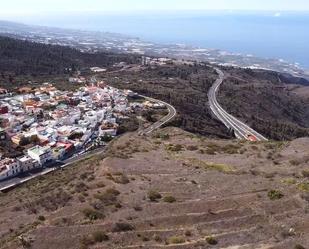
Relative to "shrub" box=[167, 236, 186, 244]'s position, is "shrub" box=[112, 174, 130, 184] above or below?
below

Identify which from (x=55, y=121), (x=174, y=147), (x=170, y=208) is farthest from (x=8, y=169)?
(x=170, y=208)

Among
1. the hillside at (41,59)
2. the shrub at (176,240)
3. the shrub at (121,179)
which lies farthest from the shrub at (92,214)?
the hillside at (41,59)

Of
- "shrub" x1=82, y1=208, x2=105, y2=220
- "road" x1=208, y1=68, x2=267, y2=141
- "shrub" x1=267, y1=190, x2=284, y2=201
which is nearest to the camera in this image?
Answer: "shrub" x1=82, y1=208, x2=105, y2=220

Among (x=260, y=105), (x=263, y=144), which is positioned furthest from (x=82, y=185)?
(x=260, y=105)

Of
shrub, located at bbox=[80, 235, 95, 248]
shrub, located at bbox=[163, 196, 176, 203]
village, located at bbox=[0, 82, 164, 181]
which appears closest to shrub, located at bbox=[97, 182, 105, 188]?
shrub, located at bbox=[163, 196, 176, 203]

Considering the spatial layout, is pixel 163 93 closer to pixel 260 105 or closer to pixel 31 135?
pixel 260 105

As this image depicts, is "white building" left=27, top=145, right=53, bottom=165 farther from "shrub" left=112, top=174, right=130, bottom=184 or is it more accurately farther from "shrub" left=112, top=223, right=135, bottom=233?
"shrub" left=112, top=223, right=135, bottom=233
